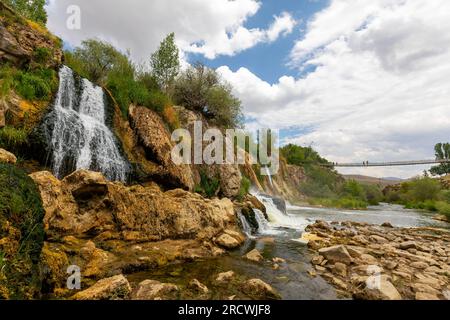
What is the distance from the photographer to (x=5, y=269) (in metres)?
2.99

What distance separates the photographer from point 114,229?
267 inches

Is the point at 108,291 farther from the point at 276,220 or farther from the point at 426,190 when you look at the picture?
the point at 426,190

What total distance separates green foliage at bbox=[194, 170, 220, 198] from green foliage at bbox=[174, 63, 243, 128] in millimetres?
7274

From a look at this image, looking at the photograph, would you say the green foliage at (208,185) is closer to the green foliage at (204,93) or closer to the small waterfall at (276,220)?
the small waterfall at (276,220)

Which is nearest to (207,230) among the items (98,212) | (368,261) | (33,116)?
(98,212)

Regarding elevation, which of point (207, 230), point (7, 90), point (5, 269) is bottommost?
point (207, 230)

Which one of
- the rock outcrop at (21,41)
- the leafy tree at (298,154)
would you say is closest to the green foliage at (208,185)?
the rock outcrop at (21,41)

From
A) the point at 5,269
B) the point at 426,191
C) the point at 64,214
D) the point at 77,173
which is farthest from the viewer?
the point at 426,191

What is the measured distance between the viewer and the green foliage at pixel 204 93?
755 inches

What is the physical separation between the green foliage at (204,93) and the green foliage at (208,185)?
7.27 metres

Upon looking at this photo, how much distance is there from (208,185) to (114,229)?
7.82 m
